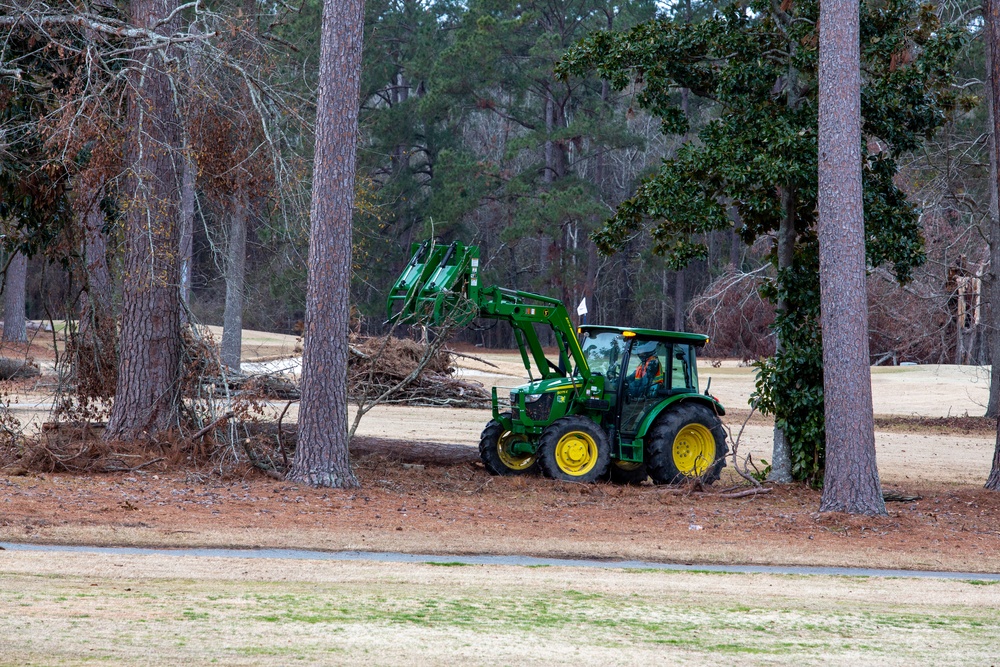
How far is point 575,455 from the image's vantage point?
15.2 metres

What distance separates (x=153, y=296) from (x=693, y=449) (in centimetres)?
812

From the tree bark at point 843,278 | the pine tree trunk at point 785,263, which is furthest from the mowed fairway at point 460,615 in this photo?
the pine tree trunk at point 785,263

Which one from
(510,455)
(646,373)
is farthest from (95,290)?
(646,373)

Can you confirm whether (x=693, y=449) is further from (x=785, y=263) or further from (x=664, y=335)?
(x=785, y=263)

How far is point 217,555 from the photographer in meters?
9.82

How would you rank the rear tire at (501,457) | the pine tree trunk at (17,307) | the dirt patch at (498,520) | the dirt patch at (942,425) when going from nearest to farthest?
the dirt patch at (498,520), the rear tire at (501,457), the dirt patch at (942,425), the pine tree trunk at (17,307)

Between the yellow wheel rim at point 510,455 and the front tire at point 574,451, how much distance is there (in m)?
0.97

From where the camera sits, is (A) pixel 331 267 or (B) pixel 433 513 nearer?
(B) pixel 433 513

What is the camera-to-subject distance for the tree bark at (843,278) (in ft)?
42.5

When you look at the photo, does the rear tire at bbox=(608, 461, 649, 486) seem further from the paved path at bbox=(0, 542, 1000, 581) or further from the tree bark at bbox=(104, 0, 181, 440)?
the tree bark at bbox=(104, 0, 181, 440)

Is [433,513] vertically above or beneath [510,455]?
beneath

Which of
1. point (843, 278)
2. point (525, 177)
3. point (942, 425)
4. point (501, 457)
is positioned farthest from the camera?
point (525, 177)

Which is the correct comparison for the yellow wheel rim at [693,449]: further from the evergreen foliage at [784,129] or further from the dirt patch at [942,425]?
the dirt patch at [942,425]

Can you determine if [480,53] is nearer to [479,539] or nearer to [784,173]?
[784,173]
